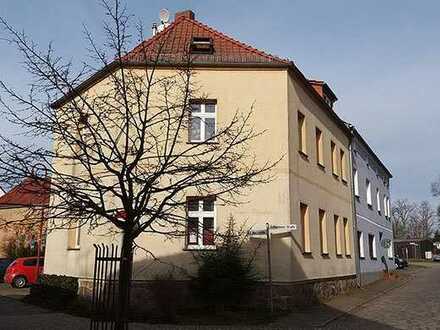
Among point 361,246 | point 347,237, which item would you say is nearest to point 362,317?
point 347,237

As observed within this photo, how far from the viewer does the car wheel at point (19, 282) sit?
91.0 ft

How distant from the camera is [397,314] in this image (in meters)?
15.7

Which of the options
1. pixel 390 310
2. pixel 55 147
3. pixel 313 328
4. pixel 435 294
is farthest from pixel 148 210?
pixel 435 294

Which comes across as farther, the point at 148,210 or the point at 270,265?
the point at 270,265

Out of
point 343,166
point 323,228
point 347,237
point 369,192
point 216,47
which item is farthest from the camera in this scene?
point 369,192

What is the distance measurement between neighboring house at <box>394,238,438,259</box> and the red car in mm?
69170

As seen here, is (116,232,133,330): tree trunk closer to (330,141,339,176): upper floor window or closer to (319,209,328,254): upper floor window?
(319,209,328,254): upper floor window

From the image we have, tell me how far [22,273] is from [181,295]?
16.3 meters

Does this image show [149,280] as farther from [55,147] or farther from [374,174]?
[374,174]

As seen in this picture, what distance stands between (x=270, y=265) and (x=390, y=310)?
4.36 m

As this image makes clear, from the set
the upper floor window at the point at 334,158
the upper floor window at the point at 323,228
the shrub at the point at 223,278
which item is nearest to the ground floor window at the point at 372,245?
the upper floor window at the point at 334,158

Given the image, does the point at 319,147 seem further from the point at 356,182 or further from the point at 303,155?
the point at 356,182

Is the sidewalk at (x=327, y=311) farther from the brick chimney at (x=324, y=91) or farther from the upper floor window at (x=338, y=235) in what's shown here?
the brick chimney at (x=324, y=91)

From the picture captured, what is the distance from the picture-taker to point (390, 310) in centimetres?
1677
